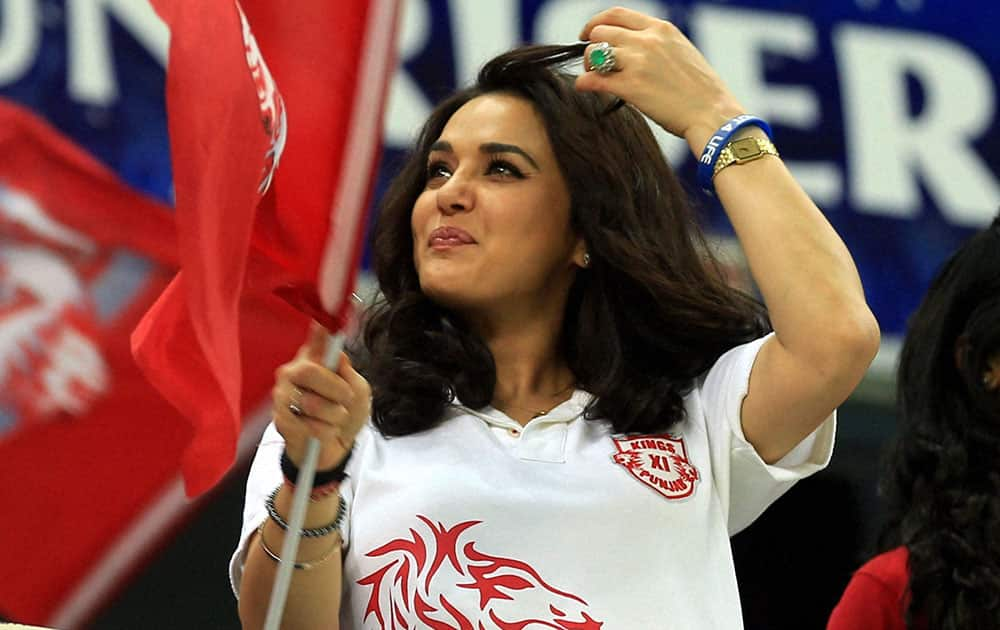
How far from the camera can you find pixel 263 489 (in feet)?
6.52

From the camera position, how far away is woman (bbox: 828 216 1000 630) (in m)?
2.57

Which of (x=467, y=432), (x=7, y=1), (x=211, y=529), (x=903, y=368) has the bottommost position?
(x=211, y=529)

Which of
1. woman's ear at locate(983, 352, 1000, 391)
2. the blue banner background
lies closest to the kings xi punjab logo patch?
woman's ear at locate(983, 352, 1000, 391)

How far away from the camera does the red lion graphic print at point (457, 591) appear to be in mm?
1911

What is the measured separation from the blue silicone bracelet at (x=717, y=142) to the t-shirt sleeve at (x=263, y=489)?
1.70ft

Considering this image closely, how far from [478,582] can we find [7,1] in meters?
1.57

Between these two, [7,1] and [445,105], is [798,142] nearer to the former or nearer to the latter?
[445,105]

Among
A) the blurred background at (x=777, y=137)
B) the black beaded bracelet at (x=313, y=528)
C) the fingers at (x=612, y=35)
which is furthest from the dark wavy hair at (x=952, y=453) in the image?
the black beaded bracelet at (x=313, y=528)

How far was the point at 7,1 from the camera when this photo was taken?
9.75 ft

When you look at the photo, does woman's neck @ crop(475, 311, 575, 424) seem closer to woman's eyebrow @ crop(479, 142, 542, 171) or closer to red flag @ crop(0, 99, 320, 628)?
woman's eyebrow @ crop(479, 142, 542, 171)

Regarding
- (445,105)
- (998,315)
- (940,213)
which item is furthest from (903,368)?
(445,105)

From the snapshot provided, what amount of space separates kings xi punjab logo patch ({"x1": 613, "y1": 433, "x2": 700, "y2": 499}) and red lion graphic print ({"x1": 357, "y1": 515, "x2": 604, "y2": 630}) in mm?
180

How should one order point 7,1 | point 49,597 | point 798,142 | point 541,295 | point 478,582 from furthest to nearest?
point 798,142 < point 7,1 < point 541,295 < point 478,582 < point 49,597

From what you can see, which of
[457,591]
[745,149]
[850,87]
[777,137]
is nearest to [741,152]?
[745,149]
